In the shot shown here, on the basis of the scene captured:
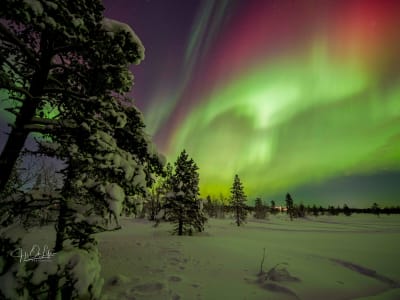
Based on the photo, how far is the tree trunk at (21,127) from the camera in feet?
14.1

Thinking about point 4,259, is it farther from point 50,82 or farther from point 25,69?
point 25,69

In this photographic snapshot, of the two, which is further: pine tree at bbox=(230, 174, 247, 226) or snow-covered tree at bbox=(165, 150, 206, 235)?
pine tree at bbox=(230, 174, 247, 226)

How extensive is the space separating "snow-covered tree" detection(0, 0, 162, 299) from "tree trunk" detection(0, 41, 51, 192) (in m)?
0.02

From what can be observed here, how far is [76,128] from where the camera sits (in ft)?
15.7

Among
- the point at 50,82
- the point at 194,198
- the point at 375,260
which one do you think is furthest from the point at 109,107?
the point at 194,198

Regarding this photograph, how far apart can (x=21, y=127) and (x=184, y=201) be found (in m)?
21.9

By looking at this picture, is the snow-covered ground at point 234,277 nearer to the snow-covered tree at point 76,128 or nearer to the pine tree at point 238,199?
the snow-covered tree at point 76,128

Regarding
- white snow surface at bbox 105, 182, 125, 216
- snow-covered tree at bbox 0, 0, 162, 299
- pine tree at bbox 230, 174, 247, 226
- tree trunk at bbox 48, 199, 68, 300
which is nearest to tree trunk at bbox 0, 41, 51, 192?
snow-covered tree at bbox 0, 0, 162, 299

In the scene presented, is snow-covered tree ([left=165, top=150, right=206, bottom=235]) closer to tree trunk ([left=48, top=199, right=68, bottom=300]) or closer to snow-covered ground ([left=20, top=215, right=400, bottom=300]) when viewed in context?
snow-covered ground ([left=20, top=215, right=400, bottom=300])

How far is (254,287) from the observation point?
764 centimetres

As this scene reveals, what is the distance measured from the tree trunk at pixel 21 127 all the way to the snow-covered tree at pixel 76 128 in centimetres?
2

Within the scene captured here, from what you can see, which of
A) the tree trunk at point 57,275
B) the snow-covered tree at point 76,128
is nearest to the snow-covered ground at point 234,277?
the tree trunk at point 57,275

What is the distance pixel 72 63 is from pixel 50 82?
756mm

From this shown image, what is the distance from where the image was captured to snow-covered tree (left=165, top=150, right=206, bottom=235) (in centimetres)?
2469
